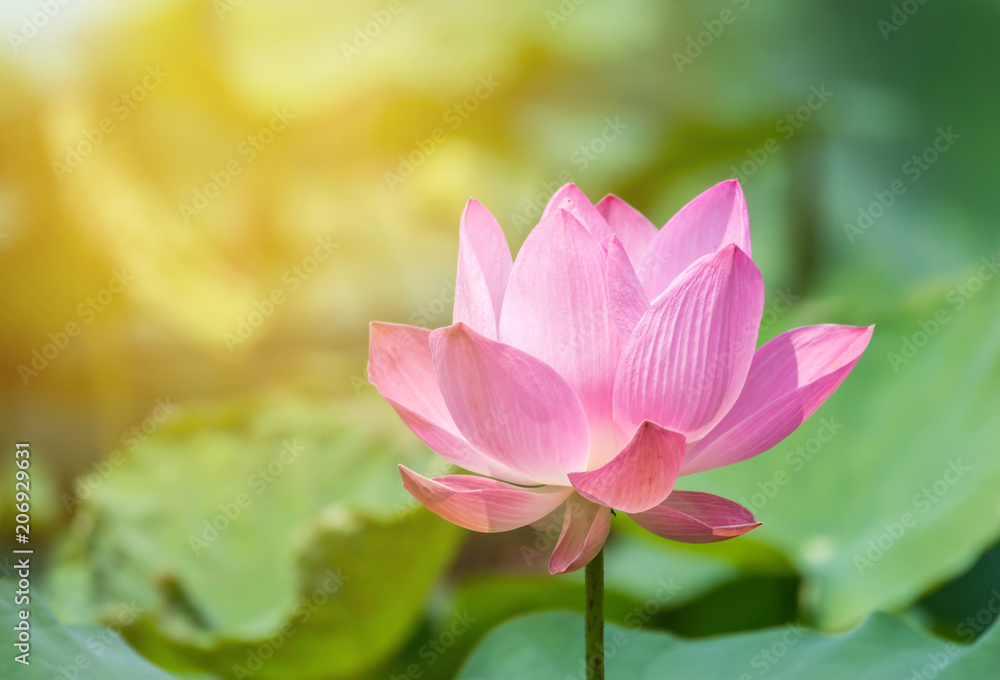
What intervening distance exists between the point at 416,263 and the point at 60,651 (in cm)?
112

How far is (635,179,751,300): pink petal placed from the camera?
46cm

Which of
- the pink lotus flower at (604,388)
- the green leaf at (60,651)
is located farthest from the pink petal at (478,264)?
the green leaf at (60,651)

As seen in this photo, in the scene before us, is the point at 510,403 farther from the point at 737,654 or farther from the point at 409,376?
the point at 737,654

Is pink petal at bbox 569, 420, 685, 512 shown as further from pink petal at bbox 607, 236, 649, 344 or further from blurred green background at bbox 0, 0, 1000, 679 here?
blurred green background at bbox 0, 0, 1000, 679

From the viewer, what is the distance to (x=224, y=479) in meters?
1.01

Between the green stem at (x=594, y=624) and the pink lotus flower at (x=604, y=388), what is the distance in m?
0.02

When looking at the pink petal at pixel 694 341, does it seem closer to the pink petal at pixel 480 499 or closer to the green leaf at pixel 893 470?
the pink petal at pixel 480 499

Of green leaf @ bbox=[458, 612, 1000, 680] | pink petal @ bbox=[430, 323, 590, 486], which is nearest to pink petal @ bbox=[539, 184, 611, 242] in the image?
pink petal @ bbox=[430, 323, 590, 486]

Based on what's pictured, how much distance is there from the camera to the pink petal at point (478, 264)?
43 centimetres

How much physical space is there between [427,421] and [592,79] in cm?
129

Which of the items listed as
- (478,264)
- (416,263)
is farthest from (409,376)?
(416,263)

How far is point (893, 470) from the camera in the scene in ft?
2.91

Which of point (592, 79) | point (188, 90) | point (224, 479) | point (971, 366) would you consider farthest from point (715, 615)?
point (188, 90)

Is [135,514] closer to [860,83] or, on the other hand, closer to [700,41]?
[700,41]
